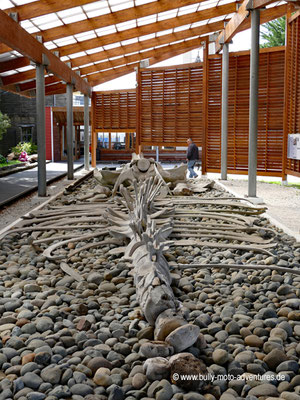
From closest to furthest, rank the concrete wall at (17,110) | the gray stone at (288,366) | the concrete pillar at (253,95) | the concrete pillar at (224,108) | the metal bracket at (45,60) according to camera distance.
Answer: the gray stone at (288,366), the concrete pillar at (253,95), the metal bracket at (45,60), the concrete pillar at (224,108), the concrete wall at (17,110)

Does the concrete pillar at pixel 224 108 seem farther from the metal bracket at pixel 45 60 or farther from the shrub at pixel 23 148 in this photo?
the shrub at pixel 23 148

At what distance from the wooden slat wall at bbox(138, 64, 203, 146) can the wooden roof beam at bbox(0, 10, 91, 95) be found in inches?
139

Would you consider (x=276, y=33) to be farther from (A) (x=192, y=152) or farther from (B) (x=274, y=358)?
(B) (x=274, y=358)

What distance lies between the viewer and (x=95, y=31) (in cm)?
1223

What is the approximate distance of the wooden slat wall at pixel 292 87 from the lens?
468 inches

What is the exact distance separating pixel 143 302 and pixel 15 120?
2801 cm

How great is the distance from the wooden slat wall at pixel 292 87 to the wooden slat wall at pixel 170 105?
132 inches

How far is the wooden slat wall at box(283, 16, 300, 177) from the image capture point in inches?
468

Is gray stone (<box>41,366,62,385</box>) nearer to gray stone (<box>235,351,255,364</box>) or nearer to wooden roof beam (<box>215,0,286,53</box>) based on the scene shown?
gray stone (<box>235,351,255,364</box>)

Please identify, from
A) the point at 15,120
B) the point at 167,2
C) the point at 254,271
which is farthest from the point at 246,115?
the point at 15,120

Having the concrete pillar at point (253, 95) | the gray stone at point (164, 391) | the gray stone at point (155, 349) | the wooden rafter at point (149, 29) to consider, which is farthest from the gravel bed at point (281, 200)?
the wooden rafter at point (149, 29)

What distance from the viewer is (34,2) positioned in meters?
8.80

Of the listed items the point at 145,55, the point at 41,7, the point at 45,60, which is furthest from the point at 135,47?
the point at 41,7

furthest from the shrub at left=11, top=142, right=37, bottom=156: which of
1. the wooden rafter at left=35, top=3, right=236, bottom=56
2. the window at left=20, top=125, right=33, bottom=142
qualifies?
the wooden rafter at left=35, top=3, right=236, bottom=56
